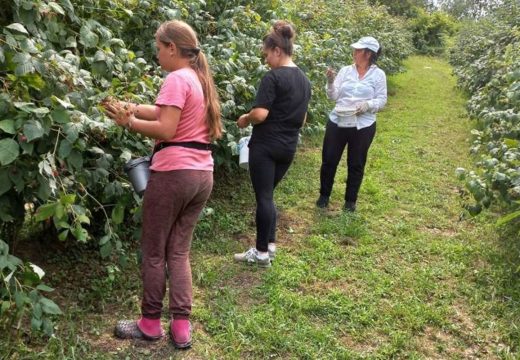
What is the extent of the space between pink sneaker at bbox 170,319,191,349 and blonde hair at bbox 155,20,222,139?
105 cm

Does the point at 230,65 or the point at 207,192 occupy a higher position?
the point at 230,65

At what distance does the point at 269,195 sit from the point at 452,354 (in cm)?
158

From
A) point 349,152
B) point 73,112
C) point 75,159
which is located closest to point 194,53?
point 73,112

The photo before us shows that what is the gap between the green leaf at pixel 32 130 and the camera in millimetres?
2129

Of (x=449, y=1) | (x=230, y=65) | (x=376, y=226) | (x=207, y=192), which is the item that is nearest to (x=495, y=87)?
(x=376, y=226)

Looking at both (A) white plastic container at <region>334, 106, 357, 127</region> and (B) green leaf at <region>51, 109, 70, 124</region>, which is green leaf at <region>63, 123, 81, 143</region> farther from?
(A) white plastic container at <region>334, 106, 357, 127</region>

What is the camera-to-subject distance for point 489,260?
430 cm

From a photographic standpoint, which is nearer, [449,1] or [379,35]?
[379,35]

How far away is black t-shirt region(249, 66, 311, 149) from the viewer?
356cm

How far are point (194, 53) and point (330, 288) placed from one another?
196 cm

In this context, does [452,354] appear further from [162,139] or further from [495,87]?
[495,87]

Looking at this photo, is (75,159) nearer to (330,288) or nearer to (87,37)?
(87,37)

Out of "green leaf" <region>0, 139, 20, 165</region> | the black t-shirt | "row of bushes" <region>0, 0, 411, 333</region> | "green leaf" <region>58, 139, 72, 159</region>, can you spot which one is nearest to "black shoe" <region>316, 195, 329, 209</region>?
"row of bushes" <region>0, 0, 411, 333</region>

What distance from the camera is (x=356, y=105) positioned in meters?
4.88
